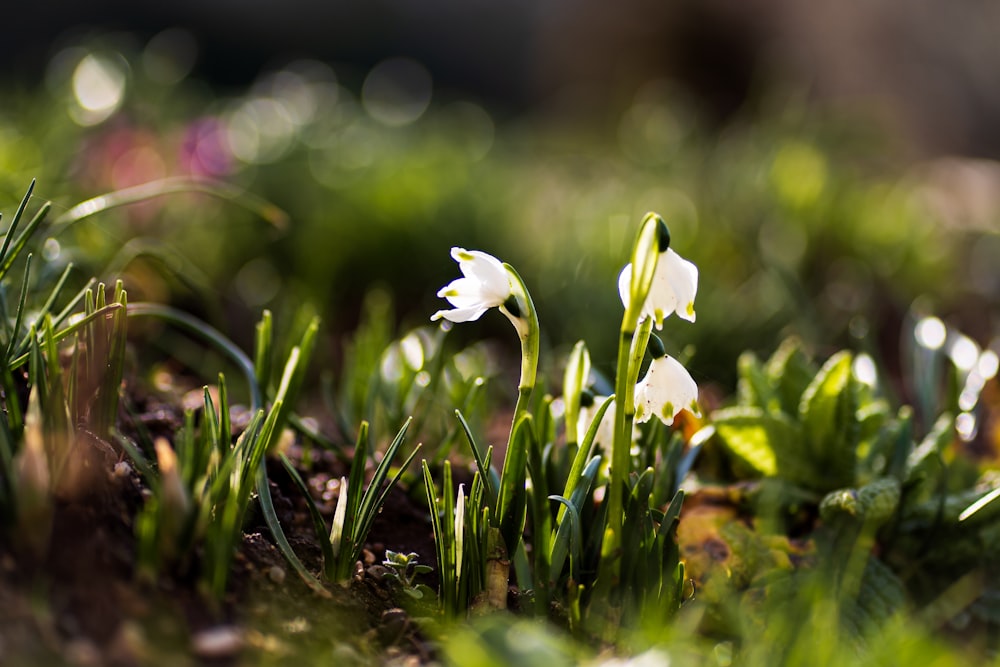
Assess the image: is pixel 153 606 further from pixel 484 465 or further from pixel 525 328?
pixel 525 328

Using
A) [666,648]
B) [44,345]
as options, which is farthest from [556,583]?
[44,345]

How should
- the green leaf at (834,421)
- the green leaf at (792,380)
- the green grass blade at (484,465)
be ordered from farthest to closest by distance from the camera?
the green leaf at (792,380)
the green leaf at (834,421)
the green grass blade at (484,465)

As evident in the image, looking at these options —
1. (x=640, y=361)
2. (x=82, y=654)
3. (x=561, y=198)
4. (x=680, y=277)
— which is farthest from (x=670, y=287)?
(x=561, y=198)

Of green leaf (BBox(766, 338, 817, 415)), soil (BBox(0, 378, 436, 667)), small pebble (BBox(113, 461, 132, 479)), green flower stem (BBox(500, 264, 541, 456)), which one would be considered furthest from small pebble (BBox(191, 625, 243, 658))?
green leaf (BBox(766, 338, 817, 415))

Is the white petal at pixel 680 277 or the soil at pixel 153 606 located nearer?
the soil at pixel 153 606

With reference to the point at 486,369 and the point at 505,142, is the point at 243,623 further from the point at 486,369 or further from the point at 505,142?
the point at 505,142

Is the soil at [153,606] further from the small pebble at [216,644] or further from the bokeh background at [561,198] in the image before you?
the bokeh background at [561,198]

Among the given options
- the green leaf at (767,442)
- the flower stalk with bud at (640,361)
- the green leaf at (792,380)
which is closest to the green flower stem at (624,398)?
the flower stalk with bud at (640,361)
